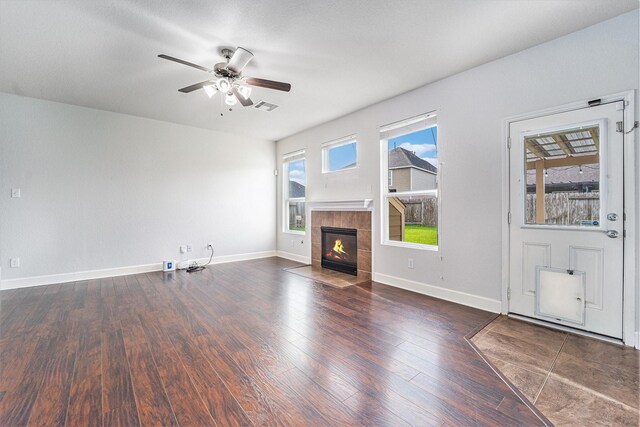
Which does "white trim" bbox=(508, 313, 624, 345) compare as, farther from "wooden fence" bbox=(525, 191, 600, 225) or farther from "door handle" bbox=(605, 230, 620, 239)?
"wooden fence" bbox=(525, 191, 600, 225)

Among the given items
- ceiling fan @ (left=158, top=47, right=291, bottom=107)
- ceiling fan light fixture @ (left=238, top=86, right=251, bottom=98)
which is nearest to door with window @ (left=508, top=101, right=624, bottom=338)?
ceiling fan @ (left=158, top=47, right=291, bottom=107)

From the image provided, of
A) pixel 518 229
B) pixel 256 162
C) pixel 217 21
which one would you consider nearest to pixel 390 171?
pixel 518 229

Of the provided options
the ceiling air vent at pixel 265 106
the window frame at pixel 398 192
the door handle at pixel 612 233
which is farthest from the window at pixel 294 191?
the door handle at pixel 612 233

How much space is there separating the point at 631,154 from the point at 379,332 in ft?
8.78

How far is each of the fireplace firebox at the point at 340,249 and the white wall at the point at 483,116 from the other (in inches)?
22.7

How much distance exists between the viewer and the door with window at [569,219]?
2.38 m

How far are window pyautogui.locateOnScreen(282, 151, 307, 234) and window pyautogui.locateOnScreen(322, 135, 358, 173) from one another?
2.54 ft

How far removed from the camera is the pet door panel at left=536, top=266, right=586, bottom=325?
2529 mm

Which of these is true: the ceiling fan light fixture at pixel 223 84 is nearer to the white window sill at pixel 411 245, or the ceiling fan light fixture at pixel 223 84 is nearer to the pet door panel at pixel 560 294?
the white window sill at pixel 411 245

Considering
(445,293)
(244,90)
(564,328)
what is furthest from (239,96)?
(564,328)

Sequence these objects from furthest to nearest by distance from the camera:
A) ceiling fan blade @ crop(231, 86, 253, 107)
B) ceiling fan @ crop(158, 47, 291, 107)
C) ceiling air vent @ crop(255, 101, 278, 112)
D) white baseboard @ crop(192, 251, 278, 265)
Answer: white baseboard @ crop(192, 251, 278, 265)
ceiling air vent @ crop(255, 101, 278, 112)
ceiling fan blade @ crop(231, 86, 253, 107)
ceiling fan @ crop(158, 47, 291, 107)

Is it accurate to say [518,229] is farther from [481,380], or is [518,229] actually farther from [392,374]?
[392,374]

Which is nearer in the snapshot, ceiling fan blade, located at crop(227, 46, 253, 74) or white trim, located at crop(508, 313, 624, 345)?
white trim, located at crop(508, 313, 624, 345)

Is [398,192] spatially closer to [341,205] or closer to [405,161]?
[405,161]
